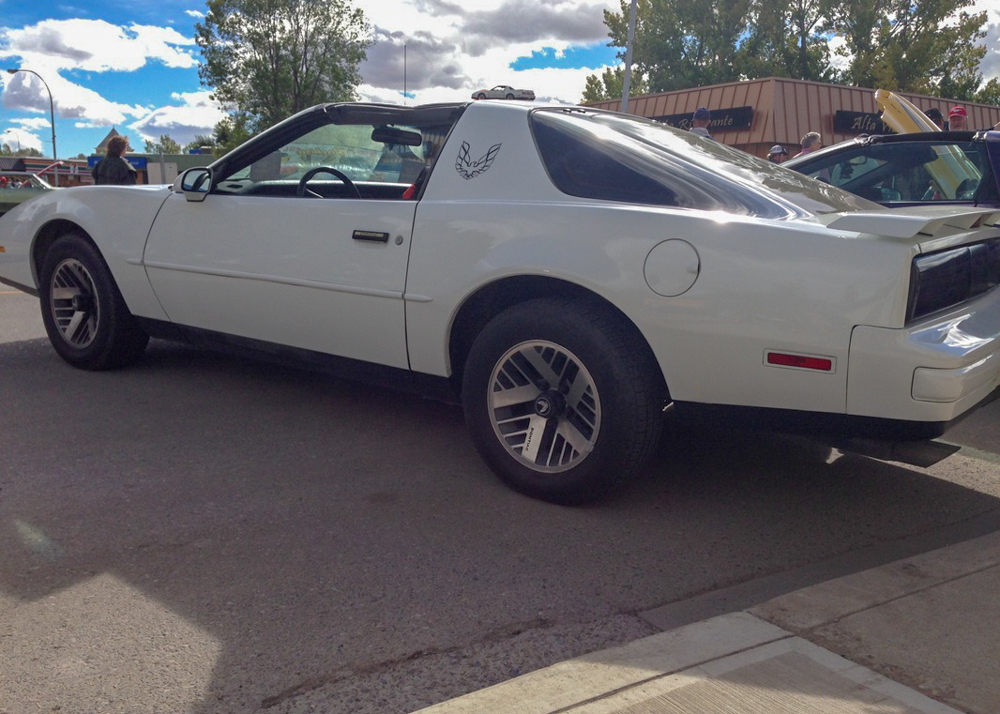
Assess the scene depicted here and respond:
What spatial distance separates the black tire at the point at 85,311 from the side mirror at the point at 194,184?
2.40 ft

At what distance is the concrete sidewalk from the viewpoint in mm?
2098

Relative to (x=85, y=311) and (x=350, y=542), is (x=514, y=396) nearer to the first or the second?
(x=350, y=542)

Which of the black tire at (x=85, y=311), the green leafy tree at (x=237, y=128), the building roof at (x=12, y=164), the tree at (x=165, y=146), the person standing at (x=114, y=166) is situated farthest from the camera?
the tree at (x=165, y=146)

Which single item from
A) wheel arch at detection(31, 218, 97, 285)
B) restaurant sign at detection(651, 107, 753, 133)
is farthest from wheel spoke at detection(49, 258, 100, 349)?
restaurant sign at detection(651, 107, 753, 133)

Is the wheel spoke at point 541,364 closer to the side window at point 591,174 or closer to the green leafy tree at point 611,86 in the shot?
the side window at point 591,174

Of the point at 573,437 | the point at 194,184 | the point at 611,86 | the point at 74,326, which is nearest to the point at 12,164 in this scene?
the point at 611,86

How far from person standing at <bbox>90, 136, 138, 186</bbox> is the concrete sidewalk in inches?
332

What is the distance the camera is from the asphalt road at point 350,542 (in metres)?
2.35

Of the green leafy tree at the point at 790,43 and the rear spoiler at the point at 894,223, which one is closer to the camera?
the rear spoiler at the point at 894,223

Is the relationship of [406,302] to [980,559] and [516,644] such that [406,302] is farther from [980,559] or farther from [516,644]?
[980,559]

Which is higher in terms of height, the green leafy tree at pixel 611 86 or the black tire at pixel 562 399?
the green leafy tree at pixel 611 86

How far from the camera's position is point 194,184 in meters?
4.63

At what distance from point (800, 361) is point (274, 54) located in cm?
4397

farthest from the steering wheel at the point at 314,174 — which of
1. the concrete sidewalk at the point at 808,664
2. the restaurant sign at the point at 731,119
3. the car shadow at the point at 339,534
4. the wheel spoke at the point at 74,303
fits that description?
the restaurant sign at the point at 731,119
